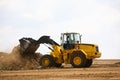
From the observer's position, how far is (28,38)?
A: 1411 inches

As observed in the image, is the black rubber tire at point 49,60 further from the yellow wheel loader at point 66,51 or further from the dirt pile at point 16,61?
the dirt pile at point 16,61

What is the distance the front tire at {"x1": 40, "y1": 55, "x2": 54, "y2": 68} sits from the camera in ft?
115

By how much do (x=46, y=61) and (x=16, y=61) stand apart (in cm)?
272

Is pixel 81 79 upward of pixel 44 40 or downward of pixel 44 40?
downward

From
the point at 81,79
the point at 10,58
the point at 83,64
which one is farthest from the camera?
the point at 10,58

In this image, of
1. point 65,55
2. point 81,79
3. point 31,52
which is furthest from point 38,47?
point 81,79

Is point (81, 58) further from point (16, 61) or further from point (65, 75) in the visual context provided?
point (65, 75)

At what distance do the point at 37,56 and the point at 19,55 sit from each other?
2318 mm

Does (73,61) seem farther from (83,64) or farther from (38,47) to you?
(38,47)

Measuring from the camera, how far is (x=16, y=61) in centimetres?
3547

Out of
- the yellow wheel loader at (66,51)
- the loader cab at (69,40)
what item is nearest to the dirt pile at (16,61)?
the yellow wheel loader at (66,51)

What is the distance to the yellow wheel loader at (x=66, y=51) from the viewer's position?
109 feet

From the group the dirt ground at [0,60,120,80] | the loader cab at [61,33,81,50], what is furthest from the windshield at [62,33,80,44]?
the dirt ground at [0,60,120,80]

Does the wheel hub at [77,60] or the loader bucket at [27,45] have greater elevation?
the loader bucket at [27,45]
